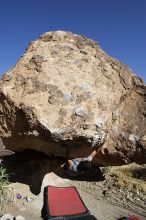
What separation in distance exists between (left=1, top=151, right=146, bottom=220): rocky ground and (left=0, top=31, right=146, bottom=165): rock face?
0.79 metres

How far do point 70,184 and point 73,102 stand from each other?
2585mm

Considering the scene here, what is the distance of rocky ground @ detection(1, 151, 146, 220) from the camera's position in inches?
271

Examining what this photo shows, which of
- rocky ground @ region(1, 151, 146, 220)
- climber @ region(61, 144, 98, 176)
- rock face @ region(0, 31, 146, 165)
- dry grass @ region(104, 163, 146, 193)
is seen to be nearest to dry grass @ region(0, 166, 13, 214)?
rocky ground @ region(1, 151, 146, 220)

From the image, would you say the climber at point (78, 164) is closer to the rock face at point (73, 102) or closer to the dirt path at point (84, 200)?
the rock face at point (73, 102)

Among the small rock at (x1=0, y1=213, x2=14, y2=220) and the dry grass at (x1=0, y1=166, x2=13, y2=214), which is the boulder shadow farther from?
the small rock at (x1=0, y1=213, x2=14, y2=220)

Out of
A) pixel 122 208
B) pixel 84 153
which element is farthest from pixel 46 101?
pixel 122 208

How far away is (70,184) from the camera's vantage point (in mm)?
8172

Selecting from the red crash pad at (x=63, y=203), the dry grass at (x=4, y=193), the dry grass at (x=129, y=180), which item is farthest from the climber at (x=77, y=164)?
the dry grass at (x=129, y=180)

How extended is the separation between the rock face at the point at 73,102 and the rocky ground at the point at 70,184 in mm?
794

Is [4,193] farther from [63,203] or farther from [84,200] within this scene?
[84,200]

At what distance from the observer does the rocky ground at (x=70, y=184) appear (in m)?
6.89

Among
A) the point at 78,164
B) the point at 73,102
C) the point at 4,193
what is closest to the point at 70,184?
the point at 78,164

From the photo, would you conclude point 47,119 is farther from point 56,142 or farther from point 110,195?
point 110,195

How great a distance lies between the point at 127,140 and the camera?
6.93 m
